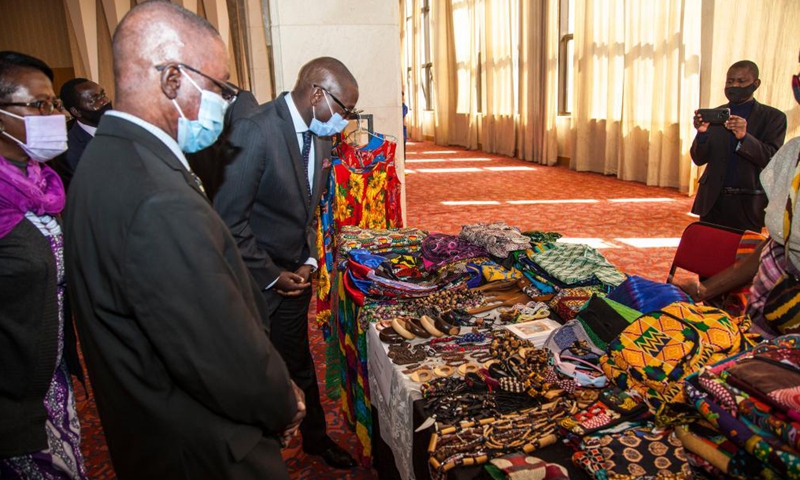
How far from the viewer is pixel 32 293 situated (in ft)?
5.63

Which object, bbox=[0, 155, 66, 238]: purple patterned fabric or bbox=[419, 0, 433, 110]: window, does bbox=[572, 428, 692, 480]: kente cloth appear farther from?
bbox=[419, 0, 433, 110]: window

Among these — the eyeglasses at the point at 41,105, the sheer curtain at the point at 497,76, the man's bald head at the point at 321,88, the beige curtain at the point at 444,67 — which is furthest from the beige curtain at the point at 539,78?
the eyeglasses at the point at 41,105

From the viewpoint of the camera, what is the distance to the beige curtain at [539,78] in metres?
11.8

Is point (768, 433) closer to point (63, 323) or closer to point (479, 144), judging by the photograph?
point (63, 323)

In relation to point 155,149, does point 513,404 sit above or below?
below

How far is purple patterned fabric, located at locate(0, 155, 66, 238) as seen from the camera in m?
1.72

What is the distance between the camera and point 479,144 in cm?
1645

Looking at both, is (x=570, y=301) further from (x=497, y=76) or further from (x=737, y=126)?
(x=497, y=76)

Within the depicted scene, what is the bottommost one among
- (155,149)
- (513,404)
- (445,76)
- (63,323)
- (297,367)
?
(297,367)

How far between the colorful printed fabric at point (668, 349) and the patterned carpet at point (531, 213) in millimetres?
1522

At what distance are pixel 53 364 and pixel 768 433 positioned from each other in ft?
6.47

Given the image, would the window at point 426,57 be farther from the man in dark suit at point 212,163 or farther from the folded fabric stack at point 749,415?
the folded fabric stack at point 749,415

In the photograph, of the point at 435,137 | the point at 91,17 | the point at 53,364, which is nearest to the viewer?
the point at 53,364

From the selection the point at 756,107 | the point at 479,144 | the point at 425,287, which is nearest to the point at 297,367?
the point at 425,287
